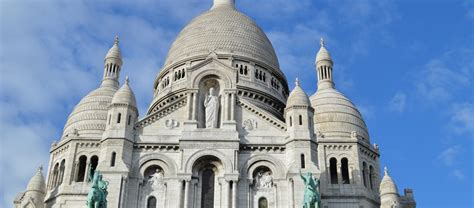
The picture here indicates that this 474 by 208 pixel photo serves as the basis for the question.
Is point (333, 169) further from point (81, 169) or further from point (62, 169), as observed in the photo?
point (62, 169)

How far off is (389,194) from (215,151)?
1103cm

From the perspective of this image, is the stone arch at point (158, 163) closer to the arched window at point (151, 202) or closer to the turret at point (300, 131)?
the arched window at point (151, 202)

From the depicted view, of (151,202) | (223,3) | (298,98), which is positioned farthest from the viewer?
(223,3)

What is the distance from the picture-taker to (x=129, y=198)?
101 feet

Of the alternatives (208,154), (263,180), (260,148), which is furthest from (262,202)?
(208,154)

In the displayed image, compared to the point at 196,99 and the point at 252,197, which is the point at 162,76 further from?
the point at 252,197

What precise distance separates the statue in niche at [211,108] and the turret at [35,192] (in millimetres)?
11815

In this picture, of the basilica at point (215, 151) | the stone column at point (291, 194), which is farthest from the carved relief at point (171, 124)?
the stone column at point (291, 194)

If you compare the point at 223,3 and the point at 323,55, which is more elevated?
the point at 223,3

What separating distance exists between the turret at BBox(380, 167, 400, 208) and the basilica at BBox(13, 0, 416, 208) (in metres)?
0.06

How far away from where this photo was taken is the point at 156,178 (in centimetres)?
3177

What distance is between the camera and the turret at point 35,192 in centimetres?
3638

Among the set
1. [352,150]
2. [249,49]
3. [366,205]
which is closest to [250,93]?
[249,49]

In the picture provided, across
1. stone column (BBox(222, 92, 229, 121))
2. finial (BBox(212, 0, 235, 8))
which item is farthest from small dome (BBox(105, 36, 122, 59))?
stone column (BBox(222, 92, 229, 121))
